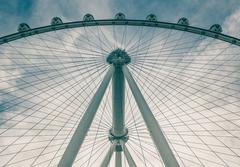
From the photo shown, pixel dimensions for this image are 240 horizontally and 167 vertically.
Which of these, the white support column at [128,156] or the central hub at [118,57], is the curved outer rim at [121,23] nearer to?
the central hub at [118,57]

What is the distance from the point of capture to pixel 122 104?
1805 centimetres

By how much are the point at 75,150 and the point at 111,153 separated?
31.1ft

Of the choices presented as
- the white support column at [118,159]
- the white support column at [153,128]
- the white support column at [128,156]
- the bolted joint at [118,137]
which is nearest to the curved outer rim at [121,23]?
the white support column at [153,128]

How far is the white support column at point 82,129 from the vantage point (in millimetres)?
12047

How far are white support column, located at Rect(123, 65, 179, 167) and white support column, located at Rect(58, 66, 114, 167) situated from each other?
183 centimetres

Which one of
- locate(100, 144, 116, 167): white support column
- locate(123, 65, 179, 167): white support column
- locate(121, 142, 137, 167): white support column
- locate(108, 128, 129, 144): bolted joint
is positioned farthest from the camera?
locate(108, 128, 129, 144): bolted joint

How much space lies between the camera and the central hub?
20.2m

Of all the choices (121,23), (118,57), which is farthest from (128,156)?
(121,23)

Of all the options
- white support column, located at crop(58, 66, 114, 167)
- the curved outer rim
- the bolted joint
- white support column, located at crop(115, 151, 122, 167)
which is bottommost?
white support column, located at crop(58, 66, 114, 167)

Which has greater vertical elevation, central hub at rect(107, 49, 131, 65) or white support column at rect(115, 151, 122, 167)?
central hub at rect(107, 49, 131, 65)

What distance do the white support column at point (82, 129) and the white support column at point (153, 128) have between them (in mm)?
1825

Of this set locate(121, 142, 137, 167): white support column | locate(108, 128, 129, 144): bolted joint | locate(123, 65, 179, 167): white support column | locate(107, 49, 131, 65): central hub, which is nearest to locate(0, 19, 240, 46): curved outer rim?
locate(107, 49, 131, 65): central hub

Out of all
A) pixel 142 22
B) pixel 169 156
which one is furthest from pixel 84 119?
pixel 142 22

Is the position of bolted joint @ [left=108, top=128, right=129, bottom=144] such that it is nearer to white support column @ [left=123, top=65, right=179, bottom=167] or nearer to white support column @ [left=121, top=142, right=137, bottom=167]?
white support column @ [left=121, top=142, right=137, bottom=167]
